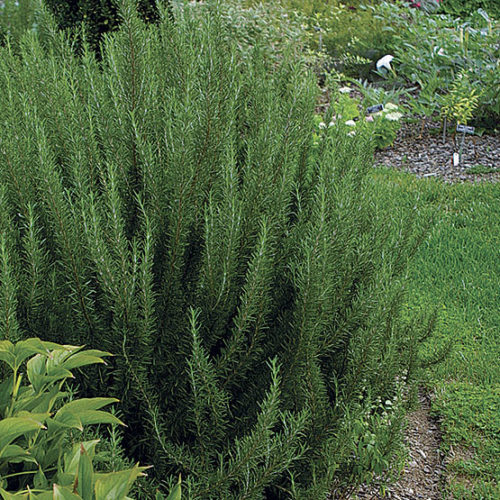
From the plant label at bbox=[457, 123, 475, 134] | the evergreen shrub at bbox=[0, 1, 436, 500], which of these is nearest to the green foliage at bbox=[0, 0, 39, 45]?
the evergreen shrub at bbox=[0, 1, 436, 500]

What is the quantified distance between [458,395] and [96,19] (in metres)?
3.46

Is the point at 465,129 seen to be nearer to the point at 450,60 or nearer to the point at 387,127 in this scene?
the point at 387,127

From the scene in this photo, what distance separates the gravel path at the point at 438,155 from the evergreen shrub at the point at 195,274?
12.8 feet

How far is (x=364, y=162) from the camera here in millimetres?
2701

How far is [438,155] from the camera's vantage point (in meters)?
6.36

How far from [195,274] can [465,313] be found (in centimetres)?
241

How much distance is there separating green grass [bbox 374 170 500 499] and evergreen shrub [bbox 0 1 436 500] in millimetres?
692

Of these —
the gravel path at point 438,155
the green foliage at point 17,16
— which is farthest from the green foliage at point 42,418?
the gravel path at point 438,155

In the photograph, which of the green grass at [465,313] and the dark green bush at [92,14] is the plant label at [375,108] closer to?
the green grass at [465,313]

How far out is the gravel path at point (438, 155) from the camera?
6.01 m

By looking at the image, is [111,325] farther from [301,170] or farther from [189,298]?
[301,170]

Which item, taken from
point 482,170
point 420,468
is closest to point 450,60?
point 482,170

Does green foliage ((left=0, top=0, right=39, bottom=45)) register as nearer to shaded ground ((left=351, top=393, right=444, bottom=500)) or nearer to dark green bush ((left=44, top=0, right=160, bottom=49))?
dark green bush ((left=44, top=0, right=160, bottom=49))

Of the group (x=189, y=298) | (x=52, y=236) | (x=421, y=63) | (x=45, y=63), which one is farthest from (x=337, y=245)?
(x=421, y=63)
